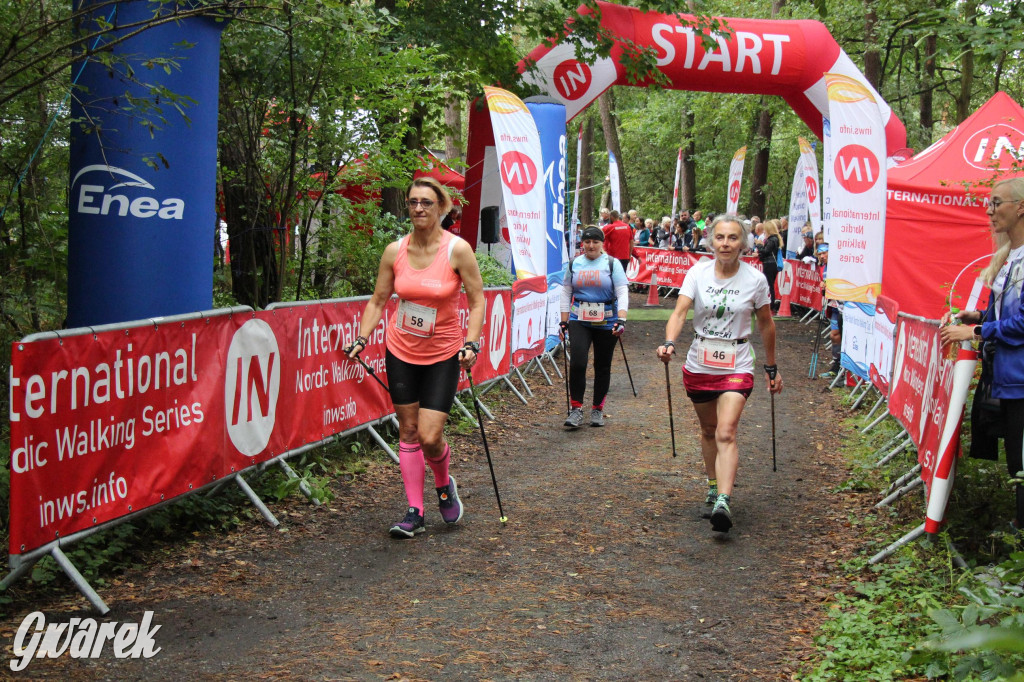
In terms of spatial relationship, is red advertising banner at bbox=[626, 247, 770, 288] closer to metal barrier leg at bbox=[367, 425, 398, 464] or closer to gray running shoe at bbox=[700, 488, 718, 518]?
metal barrier leg at bbox=[367, 425, 398, 464]

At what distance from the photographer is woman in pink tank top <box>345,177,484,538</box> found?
5.86 meters

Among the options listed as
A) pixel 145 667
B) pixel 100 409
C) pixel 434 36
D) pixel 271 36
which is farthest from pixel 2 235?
pixel 434 36

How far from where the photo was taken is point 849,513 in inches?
→ 266

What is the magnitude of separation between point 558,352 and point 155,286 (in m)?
9.59

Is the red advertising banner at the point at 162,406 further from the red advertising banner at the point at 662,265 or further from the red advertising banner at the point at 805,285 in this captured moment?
the red advertising banner at the point at 662,265

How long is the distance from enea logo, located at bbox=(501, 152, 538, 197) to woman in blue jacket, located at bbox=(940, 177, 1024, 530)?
6.45 meters

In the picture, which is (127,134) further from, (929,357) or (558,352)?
(558,352)

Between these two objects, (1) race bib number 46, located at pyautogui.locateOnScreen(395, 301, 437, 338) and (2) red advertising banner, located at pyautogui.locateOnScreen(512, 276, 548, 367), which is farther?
(2) red advertising banner, located at pyautogui.locateOnScreen(512, 276, 548, 367)

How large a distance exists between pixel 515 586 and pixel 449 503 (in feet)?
4.18

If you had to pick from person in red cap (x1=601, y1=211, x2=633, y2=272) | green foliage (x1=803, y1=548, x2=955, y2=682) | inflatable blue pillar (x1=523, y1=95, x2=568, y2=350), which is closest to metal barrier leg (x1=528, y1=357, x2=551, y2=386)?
inflatable blue pillar (x1=523, y1=95, x2=568, y2=350)

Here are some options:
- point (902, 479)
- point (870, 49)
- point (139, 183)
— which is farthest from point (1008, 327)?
point (870, 49)

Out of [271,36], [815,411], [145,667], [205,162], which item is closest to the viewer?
[145,667]

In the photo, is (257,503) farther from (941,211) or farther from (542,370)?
(941,211)

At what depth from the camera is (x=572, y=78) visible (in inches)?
553
